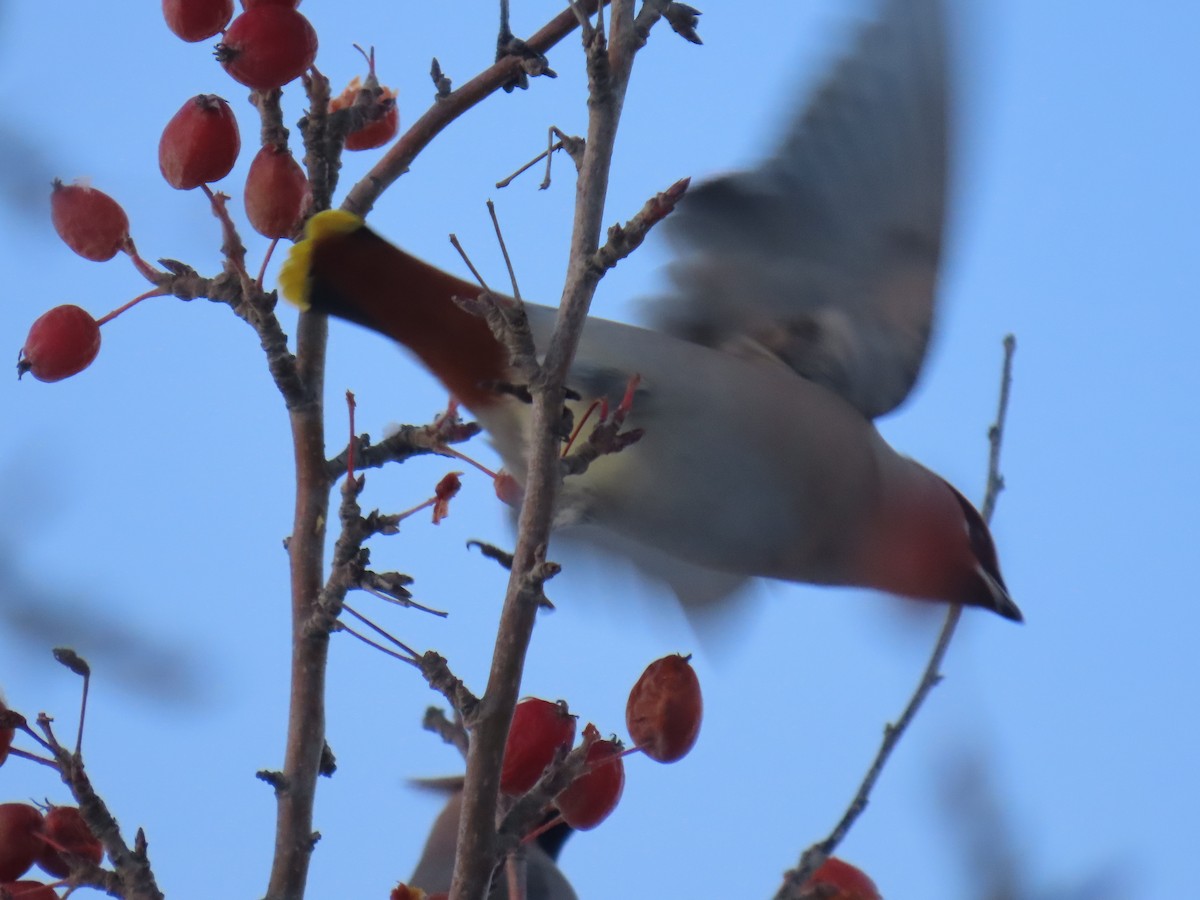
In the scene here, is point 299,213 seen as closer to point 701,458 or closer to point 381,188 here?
point 381,188

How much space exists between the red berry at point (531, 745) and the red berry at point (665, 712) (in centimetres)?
8

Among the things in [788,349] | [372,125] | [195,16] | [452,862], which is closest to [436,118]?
[372,125]

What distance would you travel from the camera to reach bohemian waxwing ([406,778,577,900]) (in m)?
2.53

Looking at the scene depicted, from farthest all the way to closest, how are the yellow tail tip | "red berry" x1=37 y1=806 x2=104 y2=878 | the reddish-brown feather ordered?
the reddish-brown feather < the yellow tail tip < "red berry" x1=37 y1=806 x2=104 y2=878

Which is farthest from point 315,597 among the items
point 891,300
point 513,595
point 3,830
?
point 891,300

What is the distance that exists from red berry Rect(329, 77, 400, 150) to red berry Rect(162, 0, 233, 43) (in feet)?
0.57

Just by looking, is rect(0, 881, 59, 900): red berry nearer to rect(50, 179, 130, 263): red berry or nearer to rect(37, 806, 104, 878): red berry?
rect(37, 806, 104, 878): red berry

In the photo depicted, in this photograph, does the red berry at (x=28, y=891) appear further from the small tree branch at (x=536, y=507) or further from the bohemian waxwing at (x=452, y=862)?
the bohemian waxwing at (x=452, y=862)

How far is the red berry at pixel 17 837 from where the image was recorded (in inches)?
59.1

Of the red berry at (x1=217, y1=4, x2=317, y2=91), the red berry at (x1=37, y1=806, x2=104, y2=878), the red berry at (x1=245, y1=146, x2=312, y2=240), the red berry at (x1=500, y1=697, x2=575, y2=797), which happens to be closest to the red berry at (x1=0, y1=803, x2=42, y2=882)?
the red berry at (x1=37, y1=806, x2=104, y2=878)

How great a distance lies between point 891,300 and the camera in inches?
85.7

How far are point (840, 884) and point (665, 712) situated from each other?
0.28 meters

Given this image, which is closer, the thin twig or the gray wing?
the thin twig

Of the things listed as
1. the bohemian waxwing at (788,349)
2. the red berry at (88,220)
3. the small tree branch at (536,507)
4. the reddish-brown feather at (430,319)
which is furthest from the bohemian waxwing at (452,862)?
the small tree branch at (536,507)
